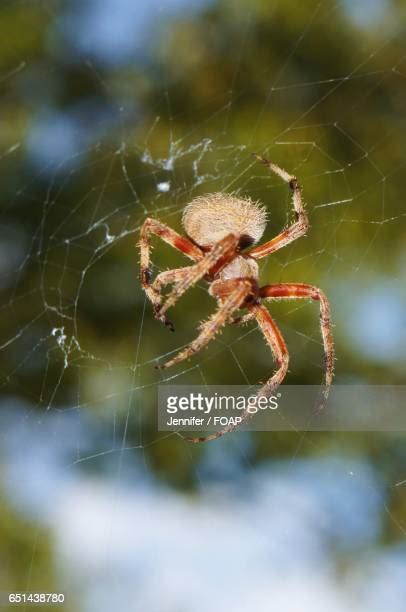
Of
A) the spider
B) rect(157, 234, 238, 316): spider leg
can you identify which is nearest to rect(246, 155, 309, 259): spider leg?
the spider

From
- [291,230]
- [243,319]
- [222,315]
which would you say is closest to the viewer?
[222,315]

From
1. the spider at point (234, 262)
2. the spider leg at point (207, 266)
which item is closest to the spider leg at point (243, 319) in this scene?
the spider at point (234, 262)

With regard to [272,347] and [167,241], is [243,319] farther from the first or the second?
[167,241]

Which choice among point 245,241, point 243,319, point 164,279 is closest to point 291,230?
point 245,241

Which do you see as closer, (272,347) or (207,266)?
(207,266)

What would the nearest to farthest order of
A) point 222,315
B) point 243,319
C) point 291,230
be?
1. point 222,315
2. point 243,319
3. point 291,230

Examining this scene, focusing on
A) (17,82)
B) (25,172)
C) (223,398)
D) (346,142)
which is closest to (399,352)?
(346,142)

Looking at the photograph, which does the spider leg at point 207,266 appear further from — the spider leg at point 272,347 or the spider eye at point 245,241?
the spider leg at point 272,347

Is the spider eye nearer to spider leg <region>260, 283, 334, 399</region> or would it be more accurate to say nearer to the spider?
the spider
